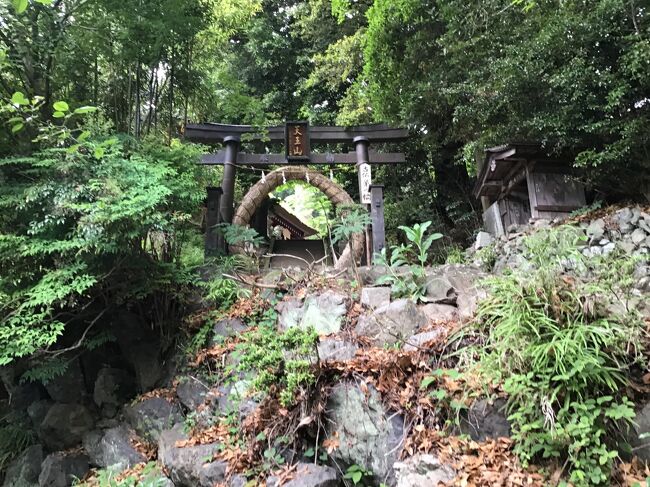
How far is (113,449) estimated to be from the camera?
547 cm

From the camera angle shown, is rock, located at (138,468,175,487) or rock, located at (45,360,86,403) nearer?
rock, located at (138,468,175,487)

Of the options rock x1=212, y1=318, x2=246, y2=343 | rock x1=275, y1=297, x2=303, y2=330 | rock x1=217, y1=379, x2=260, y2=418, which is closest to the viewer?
rock x1=217, y1=379, x2=260, y2=418

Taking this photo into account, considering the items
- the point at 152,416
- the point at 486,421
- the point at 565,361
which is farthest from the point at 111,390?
the point at 565,361

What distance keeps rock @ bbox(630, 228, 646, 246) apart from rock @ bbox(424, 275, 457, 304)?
301 cm

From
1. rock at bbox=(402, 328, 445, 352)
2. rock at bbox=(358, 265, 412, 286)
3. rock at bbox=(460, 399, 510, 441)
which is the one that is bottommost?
rock at bbox=(460, 399, 510, 441)

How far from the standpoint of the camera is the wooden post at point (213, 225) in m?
7.96

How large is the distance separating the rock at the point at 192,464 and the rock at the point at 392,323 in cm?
200

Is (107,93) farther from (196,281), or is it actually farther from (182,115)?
(196,281)

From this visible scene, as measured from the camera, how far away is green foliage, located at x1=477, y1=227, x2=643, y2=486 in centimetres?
290

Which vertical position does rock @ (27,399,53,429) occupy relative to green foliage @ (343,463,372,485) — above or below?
below

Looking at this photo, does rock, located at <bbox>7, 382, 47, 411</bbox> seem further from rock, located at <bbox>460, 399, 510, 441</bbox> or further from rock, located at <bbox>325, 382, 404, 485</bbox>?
rock, located at <bbox>460, 399, 510, 441</bbox>

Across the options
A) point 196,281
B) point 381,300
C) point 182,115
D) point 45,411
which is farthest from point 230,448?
point 182,115

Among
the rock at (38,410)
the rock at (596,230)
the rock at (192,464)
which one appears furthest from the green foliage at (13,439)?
the rock at (596,230)

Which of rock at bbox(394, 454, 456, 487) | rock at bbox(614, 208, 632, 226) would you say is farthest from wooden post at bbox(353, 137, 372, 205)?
rock at bbox(394, 454, 456, 487)
